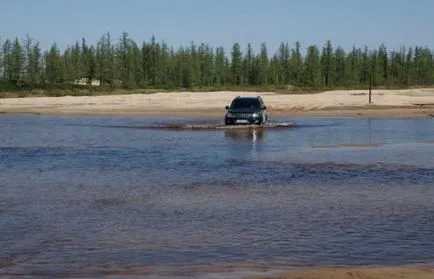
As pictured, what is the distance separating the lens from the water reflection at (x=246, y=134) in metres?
30.3

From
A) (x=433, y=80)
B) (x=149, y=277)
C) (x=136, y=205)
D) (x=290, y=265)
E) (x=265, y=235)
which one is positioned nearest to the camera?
(x=149, y=277)

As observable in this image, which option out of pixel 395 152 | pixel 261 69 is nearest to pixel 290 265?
pixel 395 152

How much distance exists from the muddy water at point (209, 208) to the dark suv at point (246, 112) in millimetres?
11133

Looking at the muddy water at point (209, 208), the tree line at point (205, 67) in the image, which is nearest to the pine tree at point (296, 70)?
the tree line at point (205, 67)

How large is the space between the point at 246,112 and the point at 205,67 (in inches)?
4139

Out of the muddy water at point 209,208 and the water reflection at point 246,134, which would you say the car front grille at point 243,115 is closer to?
the water reflection at point 246,134

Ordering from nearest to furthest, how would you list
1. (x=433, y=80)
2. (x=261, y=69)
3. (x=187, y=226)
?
(x=187, y=226)
(x=261, y=69)
(x=433, y=80)

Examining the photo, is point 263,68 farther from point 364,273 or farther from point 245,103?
point 364,273

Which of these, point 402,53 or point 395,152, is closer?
point 395,152

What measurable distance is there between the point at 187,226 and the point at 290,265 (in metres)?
2.96

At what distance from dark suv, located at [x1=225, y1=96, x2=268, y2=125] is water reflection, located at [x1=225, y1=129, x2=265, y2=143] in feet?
4.52

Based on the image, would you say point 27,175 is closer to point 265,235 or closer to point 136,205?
point 136,205

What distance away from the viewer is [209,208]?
13.0m

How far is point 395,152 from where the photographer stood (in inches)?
927
